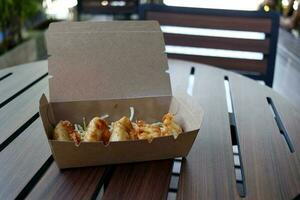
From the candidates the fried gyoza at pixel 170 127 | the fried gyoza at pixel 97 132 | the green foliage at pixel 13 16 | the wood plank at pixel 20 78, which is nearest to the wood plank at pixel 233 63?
the wood plank at pixel 20 78

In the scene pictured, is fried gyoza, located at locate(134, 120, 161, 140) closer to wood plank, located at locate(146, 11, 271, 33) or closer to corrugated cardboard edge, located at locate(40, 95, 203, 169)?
corrugated cardboard edge, located at locate(40, 95, 203, 169)

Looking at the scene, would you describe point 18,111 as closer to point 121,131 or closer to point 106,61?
point 106,61

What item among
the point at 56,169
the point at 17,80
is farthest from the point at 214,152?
the point at 17,80

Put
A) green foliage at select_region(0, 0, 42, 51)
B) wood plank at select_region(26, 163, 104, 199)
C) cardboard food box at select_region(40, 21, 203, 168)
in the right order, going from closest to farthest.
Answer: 1. wood plank at select_region(26, 163, 104, 199)
2. cardboard food box at select_region(40, 21, 203, 168)
3. green foliage at select_region(0, 0, 42, 51)

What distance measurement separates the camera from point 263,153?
0.94m

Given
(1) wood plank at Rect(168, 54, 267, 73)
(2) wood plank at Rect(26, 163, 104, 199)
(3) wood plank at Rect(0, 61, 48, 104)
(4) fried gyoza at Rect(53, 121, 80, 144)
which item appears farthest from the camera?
(1) wood plank at Rect(168, 54, 267, 73)

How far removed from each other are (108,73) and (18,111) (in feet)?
1.05

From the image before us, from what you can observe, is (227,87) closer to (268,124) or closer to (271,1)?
(268,124)

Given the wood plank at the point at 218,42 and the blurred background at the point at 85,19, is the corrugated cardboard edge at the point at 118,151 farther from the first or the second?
the blurred background at the point at 85,19

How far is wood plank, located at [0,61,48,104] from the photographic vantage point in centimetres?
129

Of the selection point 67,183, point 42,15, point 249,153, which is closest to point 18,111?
point 67,183

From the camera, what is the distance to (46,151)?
2.95 feet

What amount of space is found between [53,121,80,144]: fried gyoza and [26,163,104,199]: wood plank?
0.06 metres

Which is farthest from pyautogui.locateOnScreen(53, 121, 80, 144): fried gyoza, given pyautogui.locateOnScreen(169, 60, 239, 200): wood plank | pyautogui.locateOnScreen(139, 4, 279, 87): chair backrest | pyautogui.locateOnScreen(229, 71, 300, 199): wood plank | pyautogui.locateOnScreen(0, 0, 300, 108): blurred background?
pyautogui.locateOnScreen(0, 0, 300, 108): blurred background
